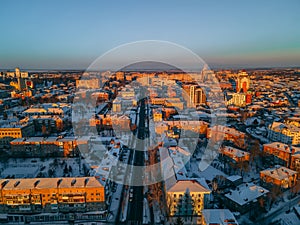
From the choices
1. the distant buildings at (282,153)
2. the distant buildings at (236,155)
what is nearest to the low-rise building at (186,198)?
the distant buildings at (236,155)

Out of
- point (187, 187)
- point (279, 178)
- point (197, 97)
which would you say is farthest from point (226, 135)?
point (197, 97)

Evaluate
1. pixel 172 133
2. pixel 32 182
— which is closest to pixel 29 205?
pixel 32 182

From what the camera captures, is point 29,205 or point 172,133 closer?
point 29,205

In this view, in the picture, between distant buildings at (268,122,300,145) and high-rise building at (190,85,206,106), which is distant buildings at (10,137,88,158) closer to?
distant buildings at (268,122,300,145)

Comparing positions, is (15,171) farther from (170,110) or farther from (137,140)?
(170,110)

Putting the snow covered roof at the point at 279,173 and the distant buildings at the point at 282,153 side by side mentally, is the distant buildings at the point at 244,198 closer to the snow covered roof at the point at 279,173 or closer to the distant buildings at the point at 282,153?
the snow covered roof at the point at 279,173

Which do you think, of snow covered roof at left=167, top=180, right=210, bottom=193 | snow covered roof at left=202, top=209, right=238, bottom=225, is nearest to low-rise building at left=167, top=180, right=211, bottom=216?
snow covered roof at left=167, top=180, right=210, bottom=193
